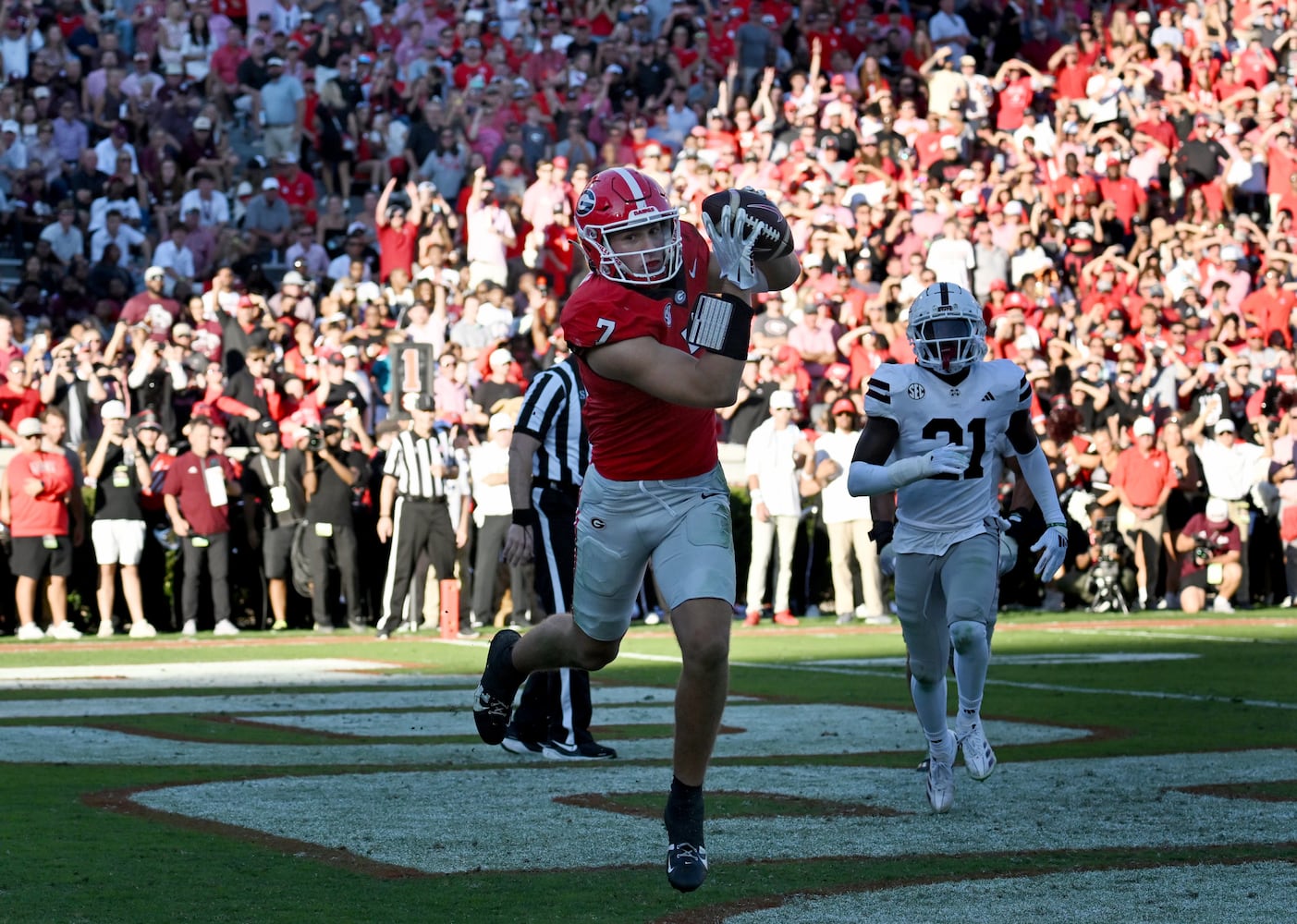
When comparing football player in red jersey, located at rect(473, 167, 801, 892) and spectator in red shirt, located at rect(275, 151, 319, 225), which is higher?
spectator in red shirt, located at rect(275, 151, 319, 225)

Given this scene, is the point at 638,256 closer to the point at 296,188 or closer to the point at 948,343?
the point at 948,343

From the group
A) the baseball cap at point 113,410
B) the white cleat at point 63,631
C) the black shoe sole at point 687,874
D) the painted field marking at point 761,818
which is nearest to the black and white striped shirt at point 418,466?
the baseball cap at point 113,410

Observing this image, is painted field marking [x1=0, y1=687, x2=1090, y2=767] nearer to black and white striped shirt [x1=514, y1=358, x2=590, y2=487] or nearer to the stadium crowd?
black and white striped shirt [x1=514, y1=358, x2=590, y2=487]

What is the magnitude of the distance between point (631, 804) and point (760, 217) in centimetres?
261

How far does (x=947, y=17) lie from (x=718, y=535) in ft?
74.2

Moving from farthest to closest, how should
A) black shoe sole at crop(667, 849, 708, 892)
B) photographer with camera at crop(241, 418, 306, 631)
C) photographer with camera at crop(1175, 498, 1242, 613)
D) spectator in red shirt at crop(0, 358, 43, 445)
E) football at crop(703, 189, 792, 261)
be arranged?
1. photographer with camera at crop(1175, 498, 1242, 613)
2. photographer with camera at crop(241, 418, 306, 631)
3. spectator in red shirt at crop(0, 358, 43, 445)
4. football at crop(703, 189, 792, 261)
5. black shoe sole at crop(667, 849, 708, 892)

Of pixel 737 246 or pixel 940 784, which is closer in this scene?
pixel 737 246

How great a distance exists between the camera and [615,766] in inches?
332

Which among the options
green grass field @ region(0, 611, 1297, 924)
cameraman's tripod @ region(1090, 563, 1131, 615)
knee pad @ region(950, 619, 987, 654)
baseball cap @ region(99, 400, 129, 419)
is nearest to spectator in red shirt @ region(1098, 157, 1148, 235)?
cameraman's tripod @ region(1090, 563, 1131, 615)

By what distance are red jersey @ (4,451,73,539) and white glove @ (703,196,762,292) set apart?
12.0m

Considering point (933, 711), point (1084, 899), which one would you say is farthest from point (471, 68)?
point (1084, 899)

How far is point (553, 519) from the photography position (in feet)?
29.8

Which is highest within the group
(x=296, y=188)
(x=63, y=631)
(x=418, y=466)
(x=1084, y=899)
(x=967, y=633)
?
(x=296, y=188)

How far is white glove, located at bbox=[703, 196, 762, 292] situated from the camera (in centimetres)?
549
